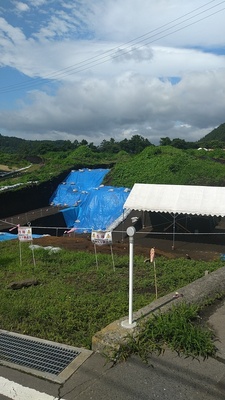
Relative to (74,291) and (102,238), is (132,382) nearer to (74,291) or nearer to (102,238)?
(74,291)

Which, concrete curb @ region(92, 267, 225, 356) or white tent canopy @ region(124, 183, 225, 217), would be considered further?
white tent canopy @ region(124, 183, 225, 217)

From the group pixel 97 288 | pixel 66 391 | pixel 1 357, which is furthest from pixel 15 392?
pixel 97 288

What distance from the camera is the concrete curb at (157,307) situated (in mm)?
4078

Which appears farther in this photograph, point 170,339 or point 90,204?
point 90,204

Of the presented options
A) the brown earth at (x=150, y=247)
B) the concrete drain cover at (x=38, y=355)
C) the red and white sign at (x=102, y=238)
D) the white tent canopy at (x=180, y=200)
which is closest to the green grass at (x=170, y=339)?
the concrete drain cover at (x=38, y=355)

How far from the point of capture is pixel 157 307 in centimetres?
502

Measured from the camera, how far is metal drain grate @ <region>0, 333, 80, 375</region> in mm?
3936

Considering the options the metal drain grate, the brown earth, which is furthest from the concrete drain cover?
the brown earth

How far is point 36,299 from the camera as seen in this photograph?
6.62 metres

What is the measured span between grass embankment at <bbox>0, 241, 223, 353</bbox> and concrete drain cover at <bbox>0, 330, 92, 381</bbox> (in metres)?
0.29

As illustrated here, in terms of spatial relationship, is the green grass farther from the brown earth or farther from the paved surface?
the brown earth

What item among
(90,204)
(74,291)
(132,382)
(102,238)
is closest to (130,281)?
(132,382)

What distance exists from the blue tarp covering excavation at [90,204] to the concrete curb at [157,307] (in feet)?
49.6

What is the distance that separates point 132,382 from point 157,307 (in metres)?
1.61
